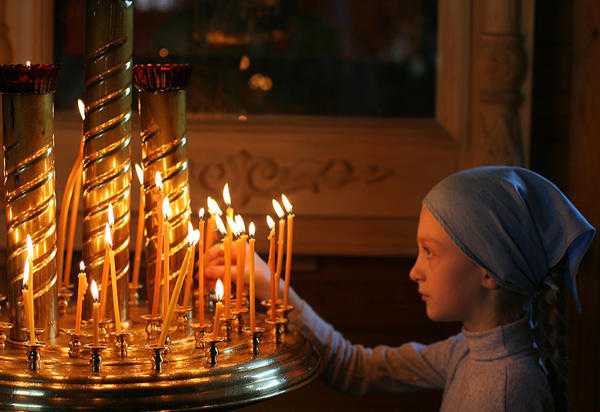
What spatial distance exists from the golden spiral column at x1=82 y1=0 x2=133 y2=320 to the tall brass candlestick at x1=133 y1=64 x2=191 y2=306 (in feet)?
0.09

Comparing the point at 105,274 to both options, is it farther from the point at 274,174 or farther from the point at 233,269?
the point at 274,174

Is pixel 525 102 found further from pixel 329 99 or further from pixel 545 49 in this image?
pixel 329 99

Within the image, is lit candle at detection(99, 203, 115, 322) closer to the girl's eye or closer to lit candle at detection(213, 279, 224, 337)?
lit candle at detection(213, 279, 224, 337)

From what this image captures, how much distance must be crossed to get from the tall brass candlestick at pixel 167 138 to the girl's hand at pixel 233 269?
13cm

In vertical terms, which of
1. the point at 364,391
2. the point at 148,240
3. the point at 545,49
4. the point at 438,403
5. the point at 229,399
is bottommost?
the point at 438,403

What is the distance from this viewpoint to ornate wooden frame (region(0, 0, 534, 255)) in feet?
9.26

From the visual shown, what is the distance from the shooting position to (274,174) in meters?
2.86

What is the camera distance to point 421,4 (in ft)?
9.27

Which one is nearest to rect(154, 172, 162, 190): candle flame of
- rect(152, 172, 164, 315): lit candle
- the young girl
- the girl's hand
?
rect(152, 172, 164, 315): lit candle

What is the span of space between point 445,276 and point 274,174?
3.81ft

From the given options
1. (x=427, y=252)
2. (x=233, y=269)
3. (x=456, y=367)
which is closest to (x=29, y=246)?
(x=233, y=269)

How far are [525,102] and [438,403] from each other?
65 cm

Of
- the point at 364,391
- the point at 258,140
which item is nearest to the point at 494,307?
the point at 364,391

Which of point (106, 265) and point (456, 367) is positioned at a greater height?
point (106, 265)
